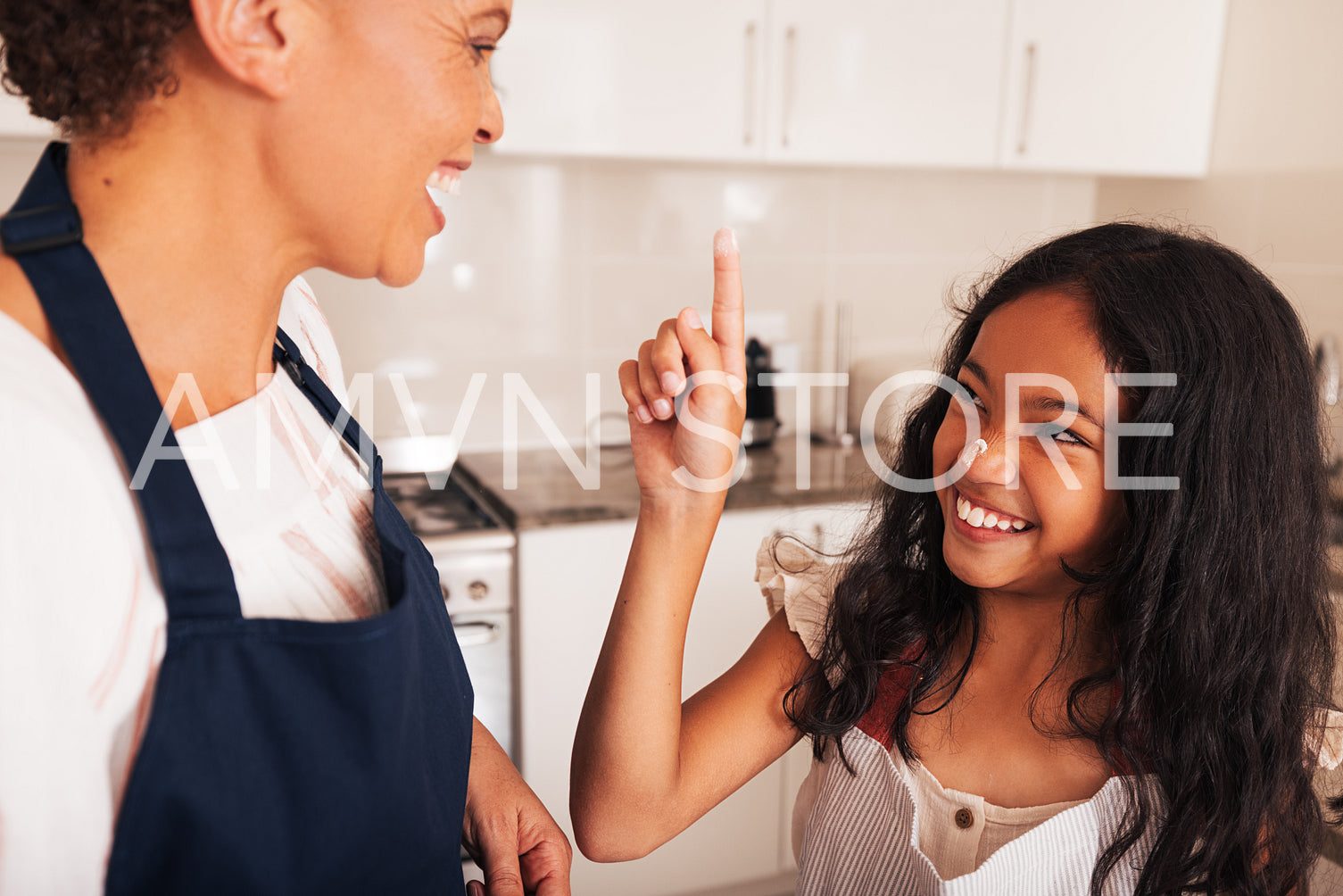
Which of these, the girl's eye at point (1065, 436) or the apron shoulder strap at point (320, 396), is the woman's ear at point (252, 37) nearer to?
the apron shoulder strap at point (320, 396)

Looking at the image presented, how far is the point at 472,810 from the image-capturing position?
925 mm

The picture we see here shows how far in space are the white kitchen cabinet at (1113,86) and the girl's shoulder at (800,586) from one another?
58.6 inches

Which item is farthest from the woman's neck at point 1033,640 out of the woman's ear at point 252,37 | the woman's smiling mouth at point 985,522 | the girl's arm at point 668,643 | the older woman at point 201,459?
the woman's ear at point 252,37

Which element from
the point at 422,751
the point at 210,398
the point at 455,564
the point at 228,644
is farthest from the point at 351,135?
the point at 455,564

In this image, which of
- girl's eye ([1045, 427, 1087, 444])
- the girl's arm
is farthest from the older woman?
girl's eye ([1045, 427, 1087, 444])

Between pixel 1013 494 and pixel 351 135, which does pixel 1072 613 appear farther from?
pixel 351 135

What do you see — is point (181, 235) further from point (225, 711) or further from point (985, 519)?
point (985, 519)

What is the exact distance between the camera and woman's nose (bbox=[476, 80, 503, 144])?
0.74 m

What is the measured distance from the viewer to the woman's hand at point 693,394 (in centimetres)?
85

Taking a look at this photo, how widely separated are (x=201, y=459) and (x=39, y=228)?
162 mm

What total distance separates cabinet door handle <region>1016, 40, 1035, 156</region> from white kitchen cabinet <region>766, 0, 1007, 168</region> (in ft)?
0.23

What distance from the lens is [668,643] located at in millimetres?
973

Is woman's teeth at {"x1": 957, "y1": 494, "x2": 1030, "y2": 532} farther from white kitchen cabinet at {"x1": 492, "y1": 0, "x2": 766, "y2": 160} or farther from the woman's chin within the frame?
white kitchen cabinet at {"x1": 492, "y1": 0, "x2": 766, "y2": 160}

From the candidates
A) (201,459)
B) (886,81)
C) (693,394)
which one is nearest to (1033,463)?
(693,394)
